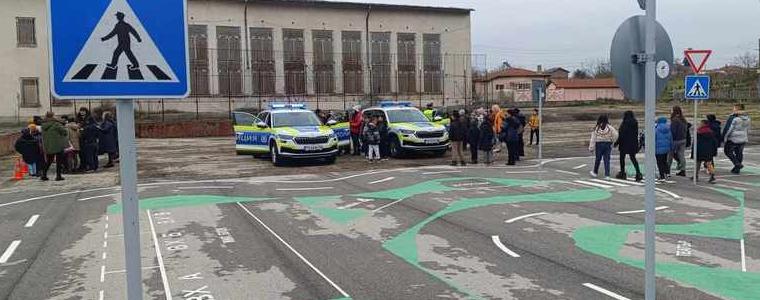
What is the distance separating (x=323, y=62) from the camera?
65312 millimetres

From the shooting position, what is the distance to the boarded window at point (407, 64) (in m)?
67.6

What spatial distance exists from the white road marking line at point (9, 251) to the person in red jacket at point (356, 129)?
50.1 ft

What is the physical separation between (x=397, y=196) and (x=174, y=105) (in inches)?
1732

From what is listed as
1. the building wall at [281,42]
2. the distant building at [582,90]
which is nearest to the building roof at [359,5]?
the building wall at [281,42]

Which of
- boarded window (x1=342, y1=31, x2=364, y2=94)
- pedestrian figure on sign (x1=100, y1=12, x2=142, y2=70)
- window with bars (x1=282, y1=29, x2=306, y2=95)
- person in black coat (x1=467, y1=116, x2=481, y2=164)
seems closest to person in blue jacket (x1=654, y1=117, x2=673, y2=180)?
person in black coat (x1=467, y1=116, x2=481, y2=164)

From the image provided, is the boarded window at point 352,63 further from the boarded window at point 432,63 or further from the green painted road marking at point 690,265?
the green painted road marking at point 690,265

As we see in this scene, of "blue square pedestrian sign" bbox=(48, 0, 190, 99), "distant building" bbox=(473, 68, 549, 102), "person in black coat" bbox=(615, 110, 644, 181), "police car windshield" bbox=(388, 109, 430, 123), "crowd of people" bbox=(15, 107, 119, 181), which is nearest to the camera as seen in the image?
"blue square pedestrian sign" bbox=(48, 0, 190, 99)

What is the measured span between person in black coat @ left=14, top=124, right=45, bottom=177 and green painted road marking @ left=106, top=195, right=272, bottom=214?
6.59 metres

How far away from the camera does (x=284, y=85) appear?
6291 centimetres

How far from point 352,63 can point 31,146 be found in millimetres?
48462

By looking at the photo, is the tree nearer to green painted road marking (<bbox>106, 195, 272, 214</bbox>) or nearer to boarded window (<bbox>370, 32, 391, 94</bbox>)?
boarded window (<bbox>370, 32, 391, 94</bbox>)

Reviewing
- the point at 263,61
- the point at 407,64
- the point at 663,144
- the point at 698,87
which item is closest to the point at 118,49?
the point at 663,144

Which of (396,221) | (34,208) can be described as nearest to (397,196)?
(396,221)

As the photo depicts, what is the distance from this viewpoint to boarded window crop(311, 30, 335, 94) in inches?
2539
